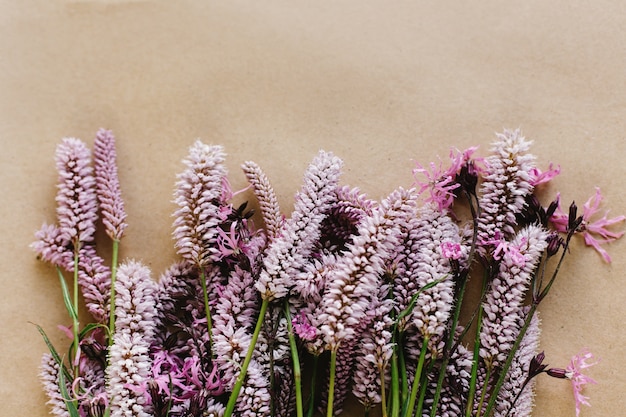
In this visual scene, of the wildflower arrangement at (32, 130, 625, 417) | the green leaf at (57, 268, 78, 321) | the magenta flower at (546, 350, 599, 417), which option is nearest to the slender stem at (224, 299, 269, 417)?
the wildflower arrangement at (32, 130, 625, 417)

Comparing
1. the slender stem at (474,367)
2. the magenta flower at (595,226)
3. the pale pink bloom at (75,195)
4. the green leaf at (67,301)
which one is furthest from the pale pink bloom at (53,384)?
the magenta flower at (595,226)

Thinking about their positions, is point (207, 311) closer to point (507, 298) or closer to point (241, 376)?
point (241, 376)

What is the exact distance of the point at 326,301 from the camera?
40.6 inches

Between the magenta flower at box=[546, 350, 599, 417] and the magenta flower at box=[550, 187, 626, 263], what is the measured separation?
7.8 inches

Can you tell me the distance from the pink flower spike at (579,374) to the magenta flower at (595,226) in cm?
20

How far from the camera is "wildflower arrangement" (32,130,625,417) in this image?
1063mm

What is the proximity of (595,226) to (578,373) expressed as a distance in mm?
291

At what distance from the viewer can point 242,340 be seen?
109 centimetres

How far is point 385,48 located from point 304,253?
512mm

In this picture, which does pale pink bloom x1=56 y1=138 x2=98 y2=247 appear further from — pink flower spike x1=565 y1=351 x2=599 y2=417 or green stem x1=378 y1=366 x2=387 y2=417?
pink flower spike x1=565 y1=351 x2=599 y2=417

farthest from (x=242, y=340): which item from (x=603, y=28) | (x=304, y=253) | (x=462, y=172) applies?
(x=603, y=28)

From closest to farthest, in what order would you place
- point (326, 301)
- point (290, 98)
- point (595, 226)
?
point (326, 301), point (595, 226), point (290, 98)

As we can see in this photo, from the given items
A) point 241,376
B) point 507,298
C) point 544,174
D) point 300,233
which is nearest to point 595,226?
point 544,174

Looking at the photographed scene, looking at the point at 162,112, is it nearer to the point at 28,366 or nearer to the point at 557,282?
the point at 28,366
